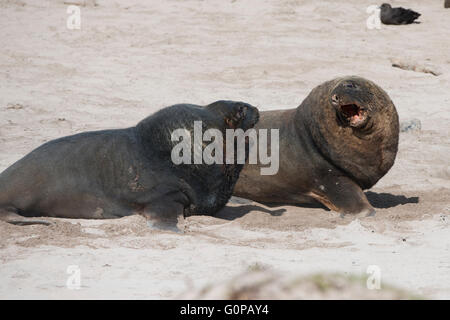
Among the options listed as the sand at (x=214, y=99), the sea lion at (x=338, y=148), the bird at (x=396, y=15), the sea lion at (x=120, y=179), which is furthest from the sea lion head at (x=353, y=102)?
the bird at (x=396, y=15)

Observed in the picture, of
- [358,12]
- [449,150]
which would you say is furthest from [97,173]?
[358,12]

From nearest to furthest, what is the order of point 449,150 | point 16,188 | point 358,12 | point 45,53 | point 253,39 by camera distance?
point 16,188
point 449,150
point 45,53
point 253,39
point 358,12

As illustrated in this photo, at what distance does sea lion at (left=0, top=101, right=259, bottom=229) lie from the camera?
19.8 ft

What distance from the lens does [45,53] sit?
38.7ft

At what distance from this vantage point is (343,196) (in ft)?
22.4

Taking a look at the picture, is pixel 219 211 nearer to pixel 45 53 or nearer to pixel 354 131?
pixel 354 131

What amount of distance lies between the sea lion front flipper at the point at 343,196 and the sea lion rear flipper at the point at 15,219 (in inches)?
99.3

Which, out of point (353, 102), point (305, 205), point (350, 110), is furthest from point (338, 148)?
point (305, 205)

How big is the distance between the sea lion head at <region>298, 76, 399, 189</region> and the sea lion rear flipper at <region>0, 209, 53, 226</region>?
2629mm

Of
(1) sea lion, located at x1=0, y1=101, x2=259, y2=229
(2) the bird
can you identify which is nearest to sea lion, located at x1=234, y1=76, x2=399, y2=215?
(1) sea lion, located at x1=0, y1=101, x2=259, y2=229

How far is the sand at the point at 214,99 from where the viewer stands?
4.78 metres

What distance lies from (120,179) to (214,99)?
440cm

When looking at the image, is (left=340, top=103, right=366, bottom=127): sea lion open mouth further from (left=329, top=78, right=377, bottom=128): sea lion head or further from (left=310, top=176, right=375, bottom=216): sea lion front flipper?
(left=310, top=176, right=375, bottom=216): sea lion front flipper
